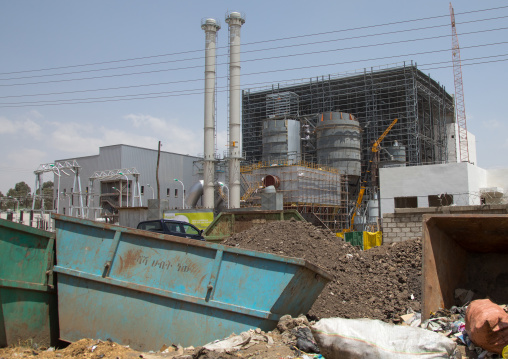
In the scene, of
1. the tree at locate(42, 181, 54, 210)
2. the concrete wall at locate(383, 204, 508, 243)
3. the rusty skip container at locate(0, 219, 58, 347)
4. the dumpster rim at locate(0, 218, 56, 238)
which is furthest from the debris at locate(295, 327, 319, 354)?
the tree at locate(42, 181, 54, 210)

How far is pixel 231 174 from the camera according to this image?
132 ft

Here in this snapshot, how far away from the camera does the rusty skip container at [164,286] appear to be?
5.32 meters

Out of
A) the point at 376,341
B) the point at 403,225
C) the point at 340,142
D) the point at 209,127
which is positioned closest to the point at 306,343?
the point at 376,341

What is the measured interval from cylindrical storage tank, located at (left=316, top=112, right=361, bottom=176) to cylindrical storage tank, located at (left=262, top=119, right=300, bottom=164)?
3.86 meters

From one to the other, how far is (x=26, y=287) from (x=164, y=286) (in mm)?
1919

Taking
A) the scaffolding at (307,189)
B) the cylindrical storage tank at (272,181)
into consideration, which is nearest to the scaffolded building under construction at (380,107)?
the scaffolding at (307,189)

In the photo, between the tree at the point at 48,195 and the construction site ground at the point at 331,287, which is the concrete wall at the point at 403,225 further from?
the tree at the point at 48,195

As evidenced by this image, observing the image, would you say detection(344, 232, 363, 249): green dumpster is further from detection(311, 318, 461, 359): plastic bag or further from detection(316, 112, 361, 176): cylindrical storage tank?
detection(316, 112, 361, 176): cylindrical storage tank

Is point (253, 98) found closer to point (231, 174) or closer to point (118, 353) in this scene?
point (231, 174)

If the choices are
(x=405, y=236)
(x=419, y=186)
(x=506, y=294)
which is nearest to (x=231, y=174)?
(x=419, y=186)

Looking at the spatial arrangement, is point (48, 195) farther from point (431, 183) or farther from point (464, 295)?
point (464, 295)

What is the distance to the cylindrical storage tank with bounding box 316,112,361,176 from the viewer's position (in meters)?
44.3

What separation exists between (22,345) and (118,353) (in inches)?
58.7

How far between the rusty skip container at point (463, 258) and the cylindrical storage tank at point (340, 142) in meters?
38.0
